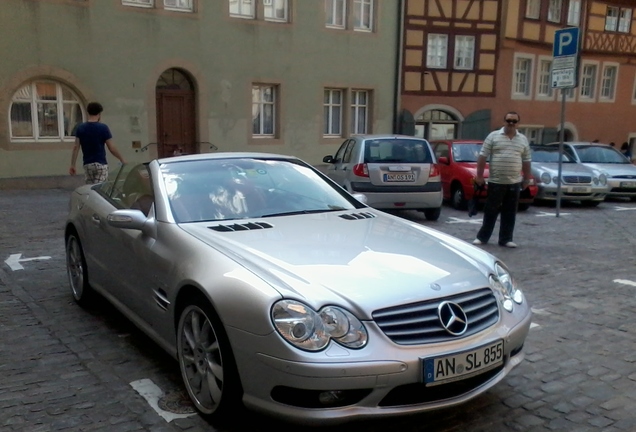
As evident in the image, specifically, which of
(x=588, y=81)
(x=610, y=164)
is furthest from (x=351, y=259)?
(x=588, y=81)

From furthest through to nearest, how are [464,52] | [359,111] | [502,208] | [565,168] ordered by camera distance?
[464,52], [359,111], [565,168], [502,208]

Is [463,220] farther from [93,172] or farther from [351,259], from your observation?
[351,259]

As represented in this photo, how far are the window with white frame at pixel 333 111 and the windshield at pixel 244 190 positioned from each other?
51.8ft

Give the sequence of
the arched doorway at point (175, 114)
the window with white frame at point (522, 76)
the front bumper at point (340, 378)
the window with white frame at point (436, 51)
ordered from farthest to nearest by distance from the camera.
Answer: the window with white frame at point (522, 76)
the window with white frame at point (436, 51)
the arched doorway at point (175, 114)
the front bumper at point (340, 378)

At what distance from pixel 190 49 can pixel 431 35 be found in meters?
9.70

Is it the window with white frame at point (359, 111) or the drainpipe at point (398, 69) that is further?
the drainpipe at point (398, 69)

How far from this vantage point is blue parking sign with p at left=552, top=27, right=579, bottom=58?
11.0 meters

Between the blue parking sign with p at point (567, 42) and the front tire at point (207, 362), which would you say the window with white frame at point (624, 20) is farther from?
the front tire at point (207, 362)

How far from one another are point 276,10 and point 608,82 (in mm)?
17530

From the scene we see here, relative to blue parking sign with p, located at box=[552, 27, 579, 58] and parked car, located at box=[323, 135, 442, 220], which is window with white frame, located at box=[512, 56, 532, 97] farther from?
parked car, located at box=[323, 135, 442, 220]

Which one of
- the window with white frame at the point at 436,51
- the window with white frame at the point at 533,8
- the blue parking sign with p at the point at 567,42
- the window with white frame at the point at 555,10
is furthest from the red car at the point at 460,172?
the window with white frame at the point at 555,10

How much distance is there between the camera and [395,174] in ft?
34.5

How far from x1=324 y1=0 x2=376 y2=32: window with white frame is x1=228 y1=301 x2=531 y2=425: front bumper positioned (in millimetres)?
18294

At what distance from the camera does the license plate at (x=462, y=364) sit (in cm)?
290
